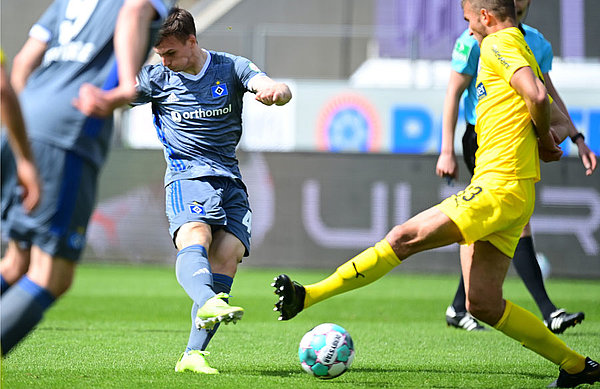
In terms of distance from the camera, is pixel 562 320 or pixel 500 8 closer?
pixel 500 8

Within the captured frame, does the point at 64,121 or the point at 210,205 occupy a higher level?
the point at 64,121

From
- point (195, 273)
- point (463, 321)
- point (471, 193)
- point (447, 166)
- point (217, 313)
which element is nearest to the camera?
point (217, 313)

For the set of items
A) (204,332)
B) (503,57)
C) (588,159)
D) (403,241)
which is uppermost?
(503,57)

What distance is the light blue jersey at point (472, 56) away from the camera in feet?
18.6

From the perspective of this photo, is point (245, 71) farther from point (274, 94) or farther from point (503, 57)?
point (503, 57)

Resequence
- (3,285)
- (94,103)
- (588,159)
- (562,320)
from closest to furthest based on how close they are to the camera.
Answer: (94,103) < (3,285) < (588,159) < (562,320)

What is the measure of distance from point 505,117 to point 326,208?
9.87 meters

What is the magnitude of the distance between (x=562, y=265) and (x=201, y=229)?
34.1 feet

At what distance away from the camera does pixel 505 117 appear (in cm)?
415

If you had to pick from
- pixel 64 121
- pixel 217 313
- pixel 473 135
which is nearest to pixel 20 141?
pixel 64 121

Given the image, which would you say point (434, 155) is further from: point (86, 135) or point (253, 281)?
point (86, 135)

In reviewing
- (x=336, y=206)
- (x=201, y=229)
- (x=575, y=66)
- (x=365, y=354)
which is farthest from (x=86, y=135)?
(x=575, y=66)

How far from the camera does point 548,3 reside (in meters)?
17.7

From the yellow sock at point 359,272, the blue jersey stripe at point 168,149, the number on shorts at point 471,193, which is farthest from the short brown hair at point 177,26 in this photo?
the number on shorts at point 471,193
